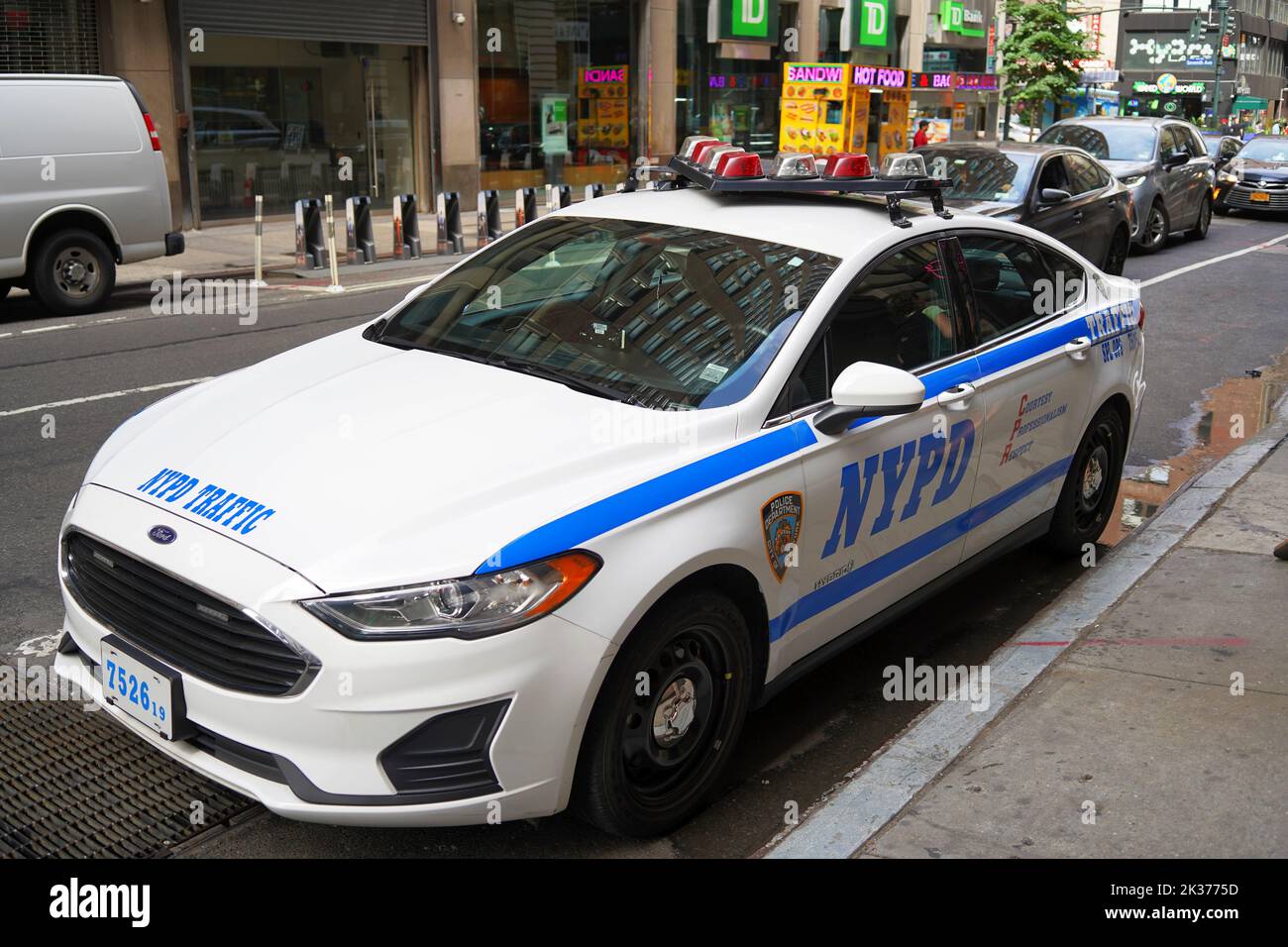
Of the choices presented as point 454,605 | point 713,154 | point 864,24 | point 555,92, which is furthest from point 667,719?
point 864,24

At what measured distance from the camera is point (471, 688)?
315 cm

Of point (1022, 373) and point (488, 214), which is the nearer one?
point (1022, 373)

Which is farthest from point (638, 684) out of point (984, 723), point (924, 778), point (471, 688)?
point (984, 723)

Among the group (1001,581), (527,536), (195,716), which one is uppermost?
(527,536)

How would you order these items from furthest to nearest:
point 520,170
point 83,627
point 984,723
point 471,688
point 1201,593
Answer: point 520,170 → point 1201,593 → point 984,723 → point 83,627 → point 471,688

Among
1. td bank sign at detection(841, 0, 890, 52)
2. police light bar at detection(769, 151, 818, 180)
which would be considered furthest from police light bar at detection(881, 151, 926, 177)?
td bank sign at detection(841, 0, 890, 52)

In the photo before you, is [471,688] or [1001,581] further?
[1001,581]

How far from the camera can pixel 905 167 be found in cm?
511

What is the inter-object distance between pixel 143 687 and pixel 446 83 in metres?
20.9

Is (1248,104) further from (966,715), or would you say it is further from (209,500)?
(209,500)

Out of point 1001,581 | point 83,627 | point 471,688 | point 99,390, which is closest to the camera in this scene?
point 471,688

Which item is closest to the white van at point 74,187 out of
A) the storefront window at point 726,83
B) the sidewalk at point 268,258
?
the sidewalk at point 268,258

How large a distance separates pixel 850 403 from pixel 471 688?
1.48 m

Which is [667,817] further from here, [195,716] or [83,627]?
[83,627]
